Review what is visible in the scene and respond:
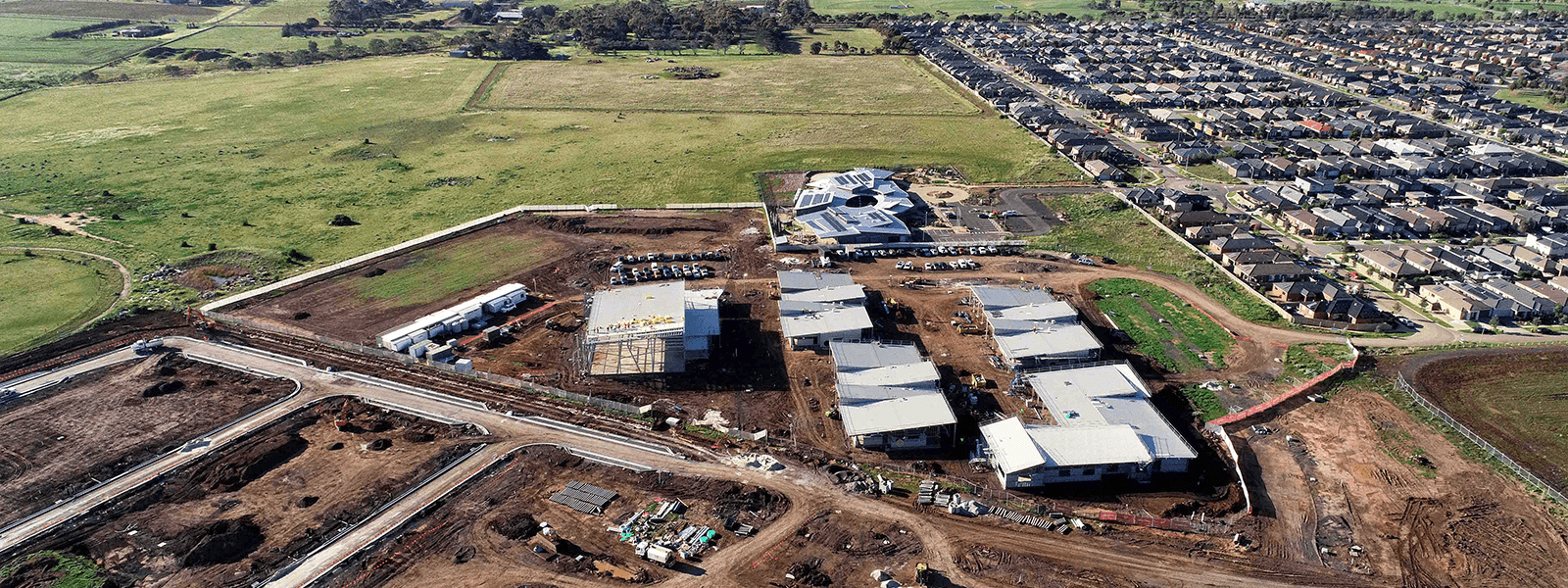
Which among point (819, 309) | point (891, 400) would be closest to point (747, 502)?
point (891, 400)

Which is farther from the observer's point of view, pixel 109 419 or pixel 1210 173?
pixel 1210 173

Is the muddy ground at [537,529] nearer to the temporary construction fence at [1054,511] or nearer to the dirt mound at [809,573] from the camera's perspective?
the dirt mound at [809,573]

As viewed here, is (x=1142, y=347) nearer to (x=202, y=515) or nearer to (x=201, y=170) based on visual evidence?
(x=202, y=515)

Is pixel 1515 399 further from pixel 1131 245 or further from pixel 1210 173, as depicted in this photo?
pixel 1210 173

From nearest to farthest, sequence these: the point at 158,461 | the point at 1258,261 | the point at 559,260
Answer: the point at 158,461 < the point at 1258,261 < the point at 559,260

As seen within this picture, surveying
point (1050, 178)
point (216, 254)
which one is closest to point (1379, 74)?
point (1050, 178)

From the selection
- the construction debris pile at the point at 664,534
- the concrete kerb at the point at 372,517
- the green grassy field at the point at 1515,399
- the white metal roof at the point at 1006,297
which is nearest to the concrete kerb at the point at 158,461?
the concrete kerb at the point at 372,517
